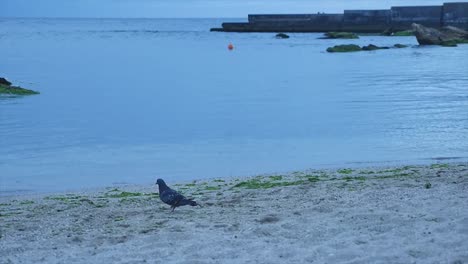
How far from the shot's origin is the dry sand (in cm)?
531

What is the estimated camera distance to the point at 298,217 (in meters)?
6.41

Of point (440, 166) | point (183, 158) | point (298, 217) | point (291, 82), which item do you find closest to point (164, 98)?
point (291, 82)

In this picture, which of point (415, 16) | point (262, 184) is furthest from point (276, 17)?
point (262, 184)

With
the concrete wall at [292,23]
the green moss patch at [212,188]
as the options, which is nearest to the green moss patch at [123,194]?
the green moss patch at [212,188]

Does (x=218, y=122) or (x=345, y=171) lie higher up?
(x=345, y=171)

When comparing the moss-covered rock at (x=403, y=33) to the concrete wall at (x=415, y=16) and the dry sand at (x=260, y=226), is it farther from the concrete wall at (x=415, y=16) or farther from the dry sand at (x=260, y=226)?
the dry sand at (x=260, y=226)

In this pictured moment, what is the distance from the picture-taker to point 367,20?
80.2m

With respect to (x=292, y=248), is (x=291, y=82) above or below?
below

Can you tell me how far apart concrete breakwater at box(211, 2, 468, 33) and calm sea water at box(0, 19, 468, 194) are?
1492 inches

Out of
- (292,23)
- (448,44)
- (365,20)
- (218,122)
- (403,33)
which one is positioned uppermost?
(218,122)

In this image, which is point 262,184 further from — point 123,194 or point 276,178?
point 123,194

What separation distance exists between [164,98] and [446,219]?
55.6 feet

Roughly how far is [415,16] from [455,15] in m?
5.21

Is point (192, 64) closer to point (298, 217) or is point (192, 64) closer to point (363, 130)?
point (363, 130)
